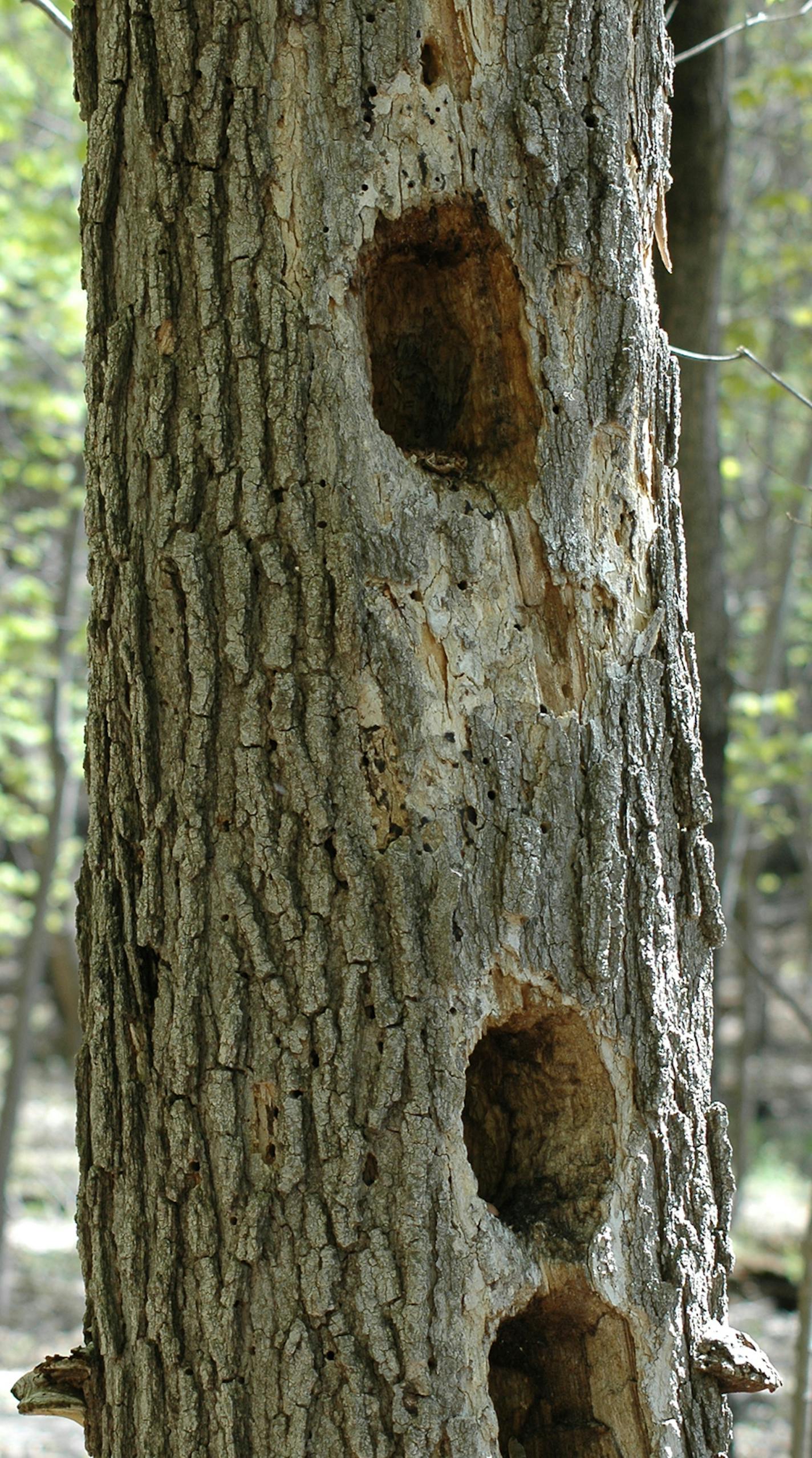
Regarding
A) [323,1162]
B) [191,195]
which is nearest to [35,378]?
[191,195]

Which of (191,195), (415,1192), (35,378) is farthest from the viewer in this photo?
(35,378)

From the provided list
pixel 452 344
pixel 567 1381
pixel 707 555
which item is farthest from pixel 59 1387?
pixel 707 555

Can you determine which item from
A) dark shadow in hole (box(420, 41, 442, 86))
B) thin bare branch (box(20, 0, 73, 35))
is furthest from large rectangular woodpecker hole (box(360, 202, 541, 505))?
thin bare branch (box(20, 0, 73, 35))

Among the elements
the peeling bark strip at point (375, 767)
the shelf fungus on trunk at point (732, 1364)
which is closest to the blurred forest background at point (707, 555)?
the peeling bark strip at point (375, 767)

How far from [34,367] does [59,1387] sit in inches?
327

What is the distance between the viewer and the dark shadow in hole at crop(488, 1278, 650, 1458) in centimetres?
184

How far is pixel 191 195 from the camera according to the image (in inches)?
71.5

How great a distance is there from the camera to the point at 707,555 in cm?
351

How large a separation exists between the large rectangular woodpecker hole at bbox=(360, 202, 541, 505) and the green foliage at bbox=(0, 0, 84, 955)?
3501 mm

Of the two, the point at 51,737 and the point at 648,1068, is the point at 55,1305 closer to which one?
the point at 51,737

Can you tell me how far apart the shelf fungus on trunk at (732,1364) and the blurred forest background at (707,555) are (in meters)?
1.75

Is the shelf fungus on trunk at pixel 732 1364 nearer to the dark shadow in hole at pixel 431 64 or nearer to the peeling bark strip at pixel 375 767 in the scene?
the peeling bark strip at pixel 375 767

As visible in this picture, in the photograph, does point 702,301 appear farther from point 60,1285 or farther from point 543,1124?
point 60,1285

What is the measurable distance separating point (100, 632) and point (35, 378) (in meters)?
6.72
